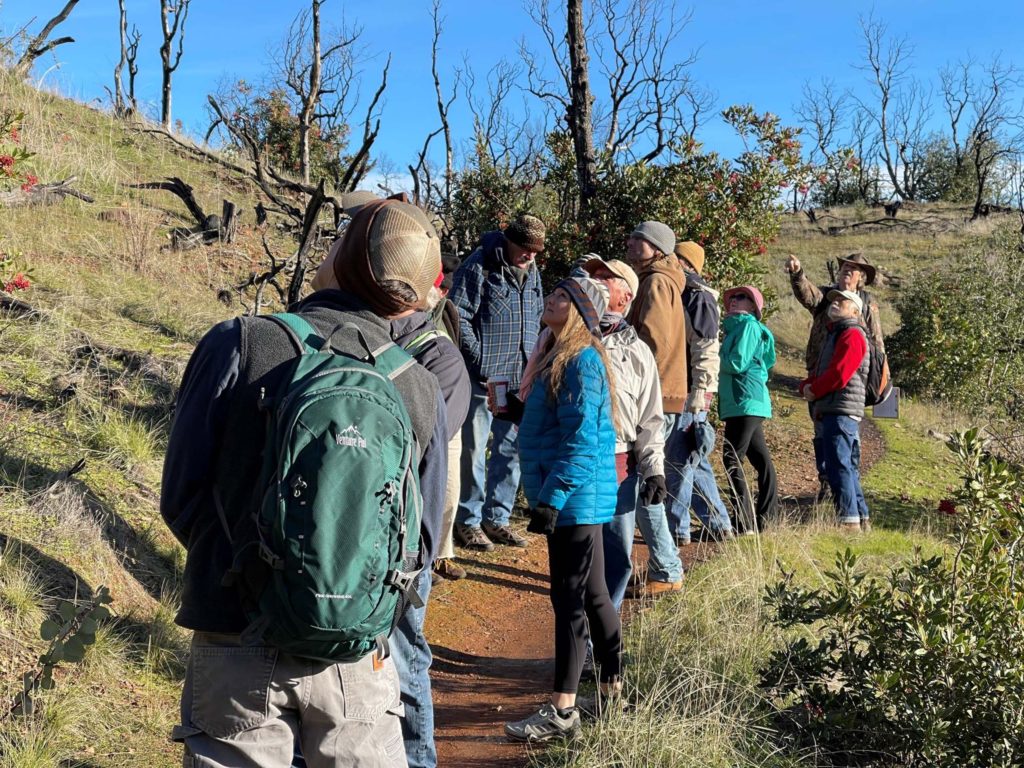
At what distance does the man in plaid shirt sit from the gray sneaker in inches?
107

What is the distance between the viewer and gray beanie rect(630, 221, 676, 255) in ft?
20.1

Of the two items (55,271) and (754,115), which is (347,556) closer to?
(55,271)

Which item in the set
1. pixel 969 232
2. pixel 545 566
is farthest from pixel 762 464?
pixel 969 232

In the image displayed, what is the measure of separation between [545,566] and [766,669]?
9.07ft

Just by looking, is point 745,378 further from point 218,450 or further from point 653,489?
point 218,450

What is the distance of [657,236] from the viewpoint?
20.1ft

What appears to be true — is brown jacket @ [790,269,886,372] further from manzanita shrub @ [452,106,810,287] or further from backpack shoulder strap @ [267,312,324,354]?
backpack shoulder strap @ [267,312,324,354]

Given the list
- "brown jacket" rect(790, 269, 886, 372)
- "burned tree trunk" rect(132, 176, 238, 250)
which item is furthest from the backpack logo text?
"burned tree trunk" rect(132, 176, 238, 250)

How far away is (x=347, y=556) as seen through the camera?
2014 mm

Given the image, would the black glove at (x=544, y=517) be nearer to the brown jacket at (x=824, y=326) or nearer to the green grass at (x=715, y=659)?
the green grass at (x=715, y=659)

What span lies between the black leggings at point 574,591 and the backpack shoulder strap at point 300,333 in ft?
6.70

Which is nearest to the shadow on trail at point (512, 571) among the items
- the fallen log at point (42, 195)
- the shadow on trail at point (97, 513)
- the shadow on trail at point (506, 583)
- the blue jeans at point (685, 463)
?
the shadow on trail at point (506, 583)

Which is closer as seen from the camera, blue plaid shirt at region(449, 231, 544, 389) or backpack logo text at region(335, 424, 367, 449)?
backpack logo text at region(335, 424, 367, 449)

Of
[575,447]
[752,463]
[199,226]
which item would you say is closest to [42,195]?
[199,226]
